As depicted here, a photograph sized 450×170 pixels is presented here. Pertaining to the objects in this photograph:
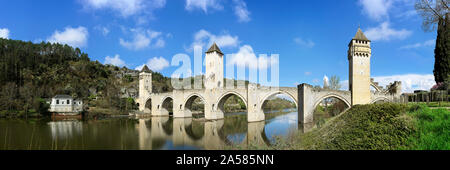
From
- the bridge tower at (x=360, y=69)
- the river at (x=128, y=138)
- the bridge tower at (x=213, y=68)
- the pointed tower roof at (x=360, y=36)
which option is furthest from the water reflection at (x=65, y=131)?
the pointed tower roof at (x=360, y=36)

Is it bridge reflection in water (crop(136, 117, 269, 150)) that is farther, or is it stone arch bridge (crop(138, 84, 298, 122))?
stone arch bridge (crop(138, 84, 298, 122))

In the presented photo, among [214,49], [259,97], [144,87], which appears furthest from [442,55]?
[144,87]

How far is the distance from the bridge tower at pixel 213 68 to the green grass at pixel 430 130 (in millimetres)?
29223

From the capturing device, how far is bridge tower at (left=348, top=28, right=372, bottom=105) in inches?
952

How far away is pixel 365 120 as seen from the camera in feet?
18.7

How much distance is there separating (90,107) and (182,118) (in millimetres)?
19038

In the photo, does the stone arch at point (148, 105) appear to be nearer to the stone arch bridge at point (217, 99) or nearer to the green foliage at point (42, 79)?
the stone arch bridge at point (217, 99)

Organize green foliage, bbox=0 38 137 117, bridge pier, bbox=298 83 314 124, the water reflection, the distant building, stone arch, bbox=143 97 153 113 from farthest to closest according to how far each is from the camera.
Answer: stone arch, bbox=143 97 153 113, green foliage, bbox=0 38 137 117, the distant building, bridge pier, bbox=298 83 314 124, the water reflection

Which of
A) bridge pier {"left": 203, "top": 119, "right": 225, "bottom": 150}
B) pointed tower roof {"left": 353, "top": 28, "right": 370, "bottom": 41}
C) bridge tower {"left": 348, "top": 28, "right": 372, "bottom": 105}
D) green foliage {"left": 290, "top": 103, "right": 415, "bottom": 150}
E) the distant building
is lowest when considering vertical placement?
bridge pier {"left": 203, "top": 119, "right": 225, "bottom": 150}

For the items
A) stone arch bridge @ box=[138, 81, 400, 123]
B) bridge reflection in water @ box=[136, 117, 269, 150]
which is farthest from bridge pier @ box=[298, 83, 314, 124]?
bridge reflection in water @ box=[136, 117, 269, 150]

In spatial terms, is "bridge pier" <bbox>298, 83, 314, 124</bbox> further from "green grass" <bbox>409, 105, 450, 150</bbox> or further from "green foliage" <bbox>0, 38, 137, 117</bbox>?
"green foliage" <bbox>0, 38, 137, 117</bbox>
